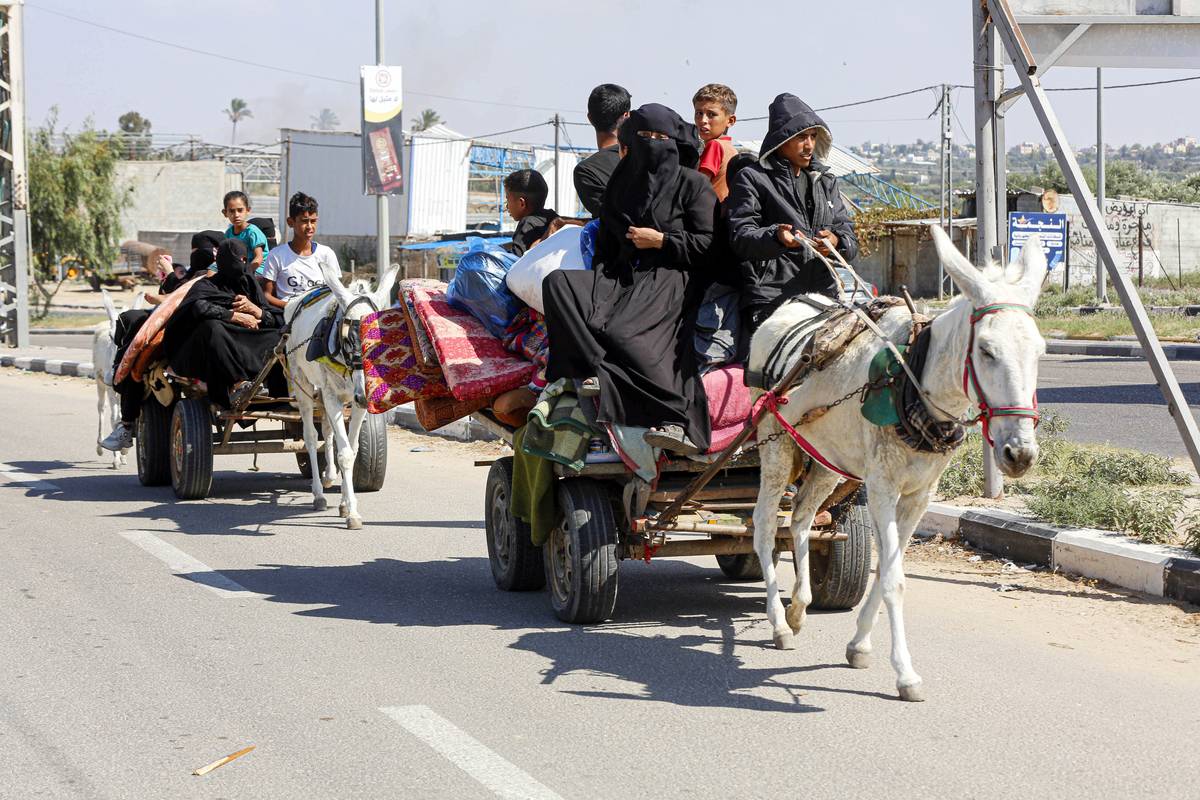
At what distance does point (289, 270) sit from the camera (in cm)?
1095

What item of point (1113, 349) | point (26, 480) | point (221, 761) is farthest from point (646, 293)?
point (1113, 349)

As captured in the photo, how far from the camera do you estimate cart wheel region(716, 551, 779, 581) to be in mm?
7805

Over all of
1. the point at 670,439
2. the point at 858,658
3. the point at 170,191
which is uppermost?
the point at 170,191

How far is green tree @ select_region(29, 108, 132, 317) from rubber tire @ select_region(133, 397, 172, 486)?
34.4m

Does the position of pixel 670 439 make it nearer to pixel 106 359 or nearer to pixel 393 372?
pixel 393 372

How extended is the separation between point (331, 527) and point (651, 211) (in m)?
4.28

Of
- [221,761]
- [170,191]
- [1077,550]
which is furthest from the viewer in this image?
[170,191]

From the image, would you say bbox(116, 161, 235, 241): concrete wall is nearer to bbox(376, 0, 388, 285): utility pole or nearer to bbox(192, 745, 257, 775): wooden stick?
bbox(376, 0, 388, 285): utility pole

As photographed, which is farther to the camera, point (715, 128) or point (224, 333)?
point (224, 333)

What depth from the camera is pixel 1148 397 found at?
16.0 m

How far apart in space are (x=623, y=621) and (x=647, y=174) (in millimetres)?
2226

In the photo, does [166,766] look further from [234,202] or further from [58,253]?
[58,253]

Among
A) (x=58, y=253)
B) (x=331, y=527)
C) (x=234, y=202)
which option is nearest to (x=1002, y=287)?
(x=331, y=527)

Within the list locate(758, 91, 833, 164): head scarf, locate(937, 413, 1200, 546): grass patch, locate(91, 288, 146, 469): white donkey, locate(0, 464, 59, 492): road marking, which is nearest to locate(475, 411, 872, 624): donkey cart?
locate(758, 91, 833, 164): head scarf
